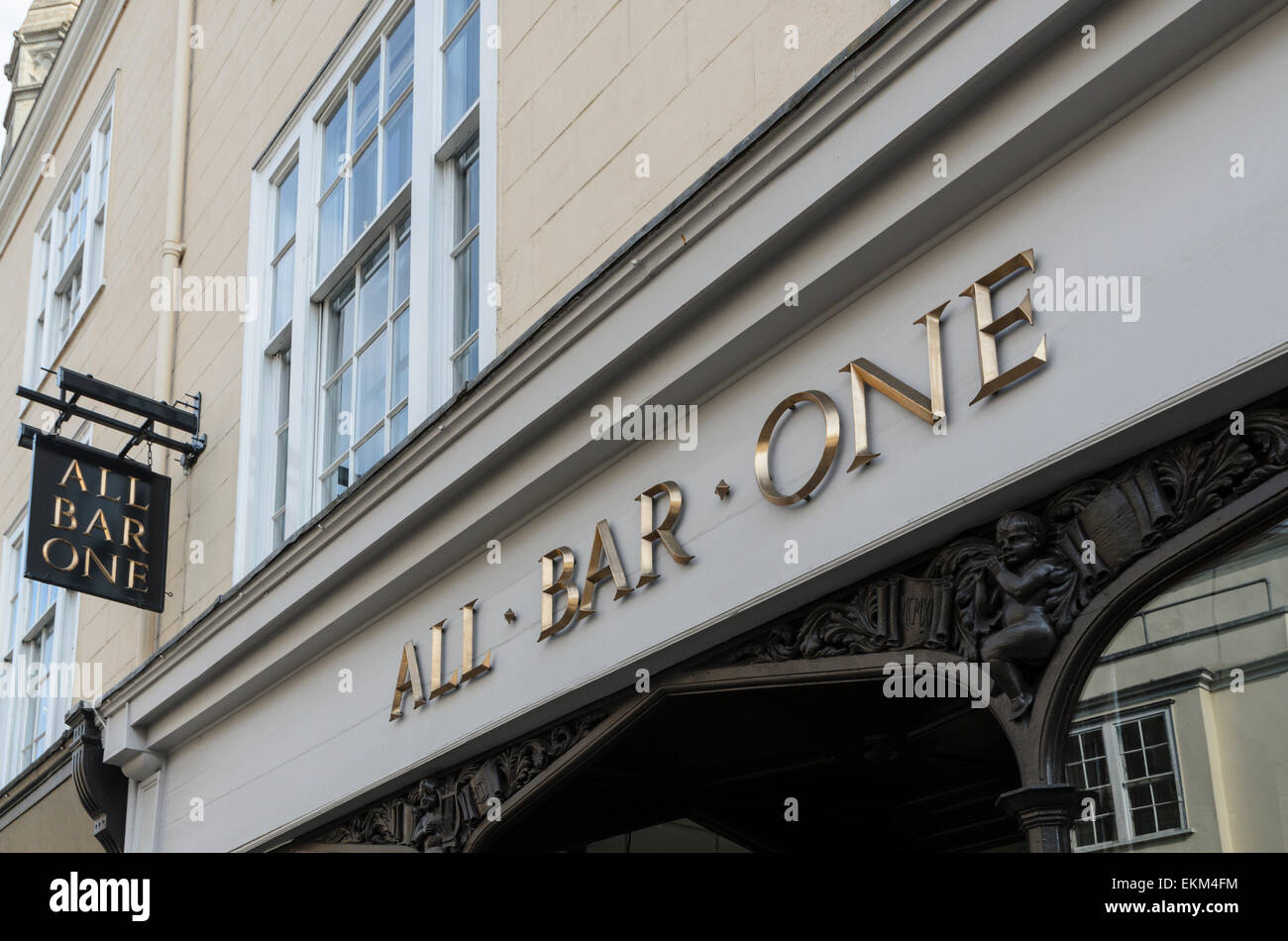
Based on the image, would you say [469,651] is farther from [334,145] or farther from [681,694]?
[334,145]

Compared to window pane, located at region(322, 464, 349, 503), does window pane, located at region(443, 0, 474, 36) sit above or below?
above

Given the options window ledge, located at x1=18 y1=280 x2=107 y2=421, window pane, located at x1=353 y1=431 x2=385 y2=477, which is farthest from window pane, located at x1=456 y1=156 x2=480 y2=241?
window ledge, located at x1=18 y1=280 x2=107 y2=421

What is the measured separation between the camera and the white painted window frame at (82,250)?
13094 mm

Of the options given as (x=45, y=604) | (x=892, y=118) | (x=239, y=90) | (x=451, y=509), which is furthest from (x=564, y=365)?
(x=45, y=604)

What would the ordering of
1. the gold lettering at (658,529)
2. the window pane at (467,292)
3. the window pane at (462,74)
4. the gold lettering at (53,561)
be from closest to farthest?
1. the gold lettering at (658,529)
2. the window pane at (467,292)
3. the window pane at (462,74)
4. the gold lettering at (53,561)

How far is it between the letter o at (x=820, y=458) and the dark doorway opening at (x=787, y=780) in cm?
56

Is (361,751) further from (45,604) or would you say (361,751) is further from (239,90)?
(45,604)

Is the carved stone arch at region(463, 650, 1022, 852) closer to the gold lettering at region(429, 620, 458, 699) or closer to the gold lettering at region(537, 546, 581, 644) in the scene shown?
the gold lettering at region(537, 546, 581, 644)

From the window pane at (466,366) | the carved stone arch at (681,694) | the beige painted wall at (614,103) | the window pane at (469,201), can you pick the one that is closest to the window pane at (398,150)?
the window pane at (469,201)

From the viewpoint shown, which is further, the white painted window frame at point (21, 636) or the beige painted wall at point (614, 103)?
the white painted window frame at point (21, 636)

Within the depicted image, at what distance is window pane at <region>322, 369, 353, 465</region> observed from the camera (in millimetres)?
→ 8180

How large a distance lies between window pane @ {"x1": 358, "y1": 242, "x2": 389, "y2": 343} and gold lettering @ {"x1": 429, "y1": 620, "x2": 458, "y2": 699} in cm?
219

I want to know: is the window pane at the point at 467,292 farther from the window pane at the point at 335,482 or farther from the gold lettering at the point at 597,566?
the gold lettering at the point at 597,566

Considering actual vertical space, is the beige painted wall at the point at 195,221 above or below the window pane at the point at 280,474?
above
